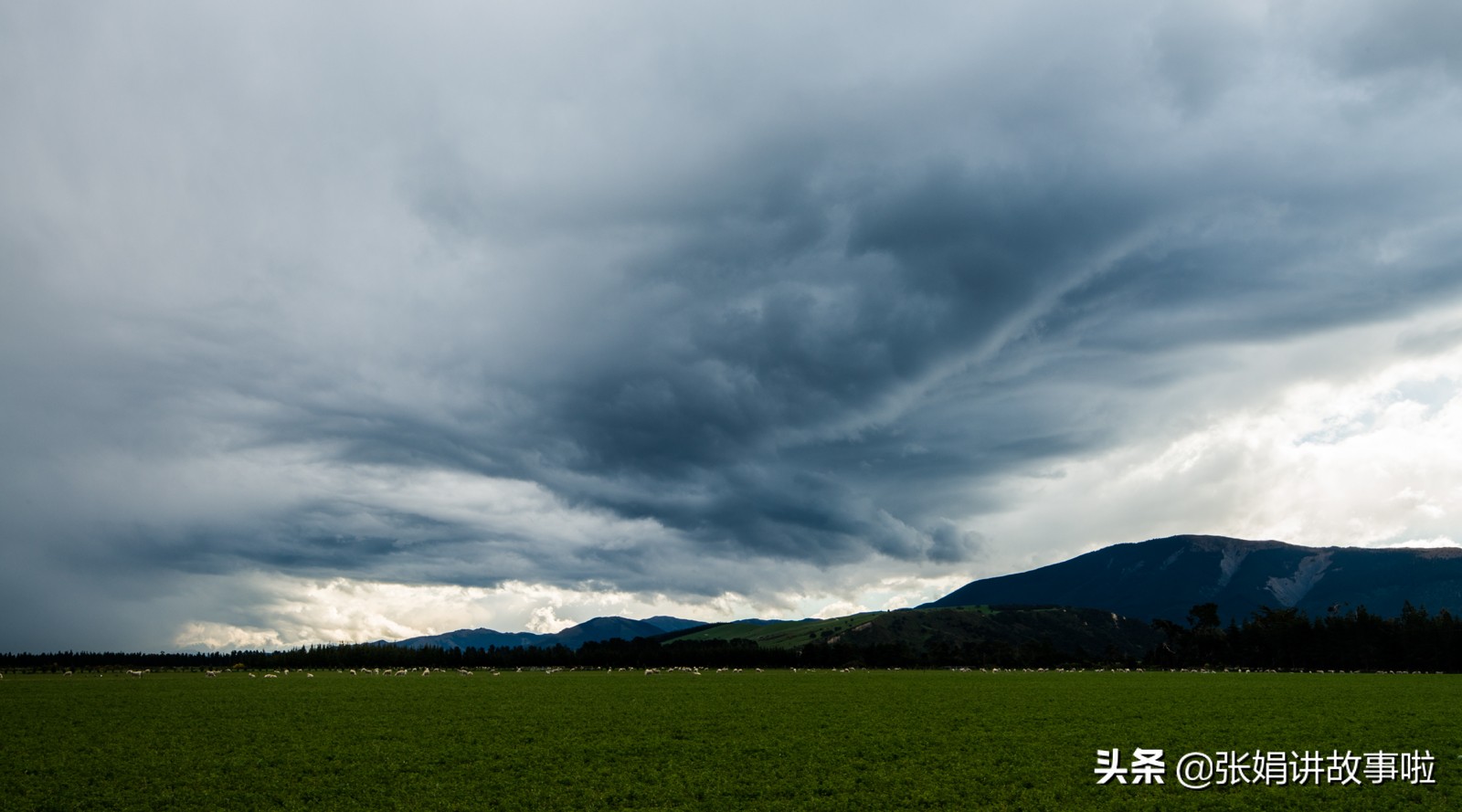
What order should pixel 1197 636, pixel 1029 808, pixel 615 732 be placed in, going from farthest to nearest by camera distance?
pixel 1197 636 < pixel 615 732 < pixel 1029 808

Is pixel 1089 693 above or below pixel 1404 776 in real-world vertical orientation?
below

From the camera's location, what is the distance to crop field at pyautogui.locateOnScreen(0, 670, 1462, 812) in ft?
90.5

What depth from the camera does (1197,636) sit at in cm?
19012

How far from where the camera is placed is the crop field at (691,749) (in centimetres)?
2758

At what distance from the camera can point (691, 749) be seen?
123 ft

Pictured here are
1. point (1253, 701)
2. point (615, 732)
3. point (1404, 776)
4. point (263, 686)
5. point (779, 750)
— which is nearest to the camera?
point (1404, 776)

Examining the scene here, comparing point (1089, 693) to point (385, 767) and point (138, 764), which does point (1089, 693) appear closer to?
point (385, 767)

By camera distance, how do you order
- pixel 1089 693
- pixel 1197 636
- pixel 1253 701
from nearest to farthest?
pixel 1253 701, pixel 1089 693, pixel 1197 636

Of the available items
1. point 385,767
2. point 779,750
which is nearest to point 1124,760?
point 779,750

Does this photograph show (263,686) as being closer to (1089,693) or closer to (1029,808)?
(1089,693)

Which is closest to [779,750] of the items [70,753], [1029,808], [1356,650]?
[1029,808]

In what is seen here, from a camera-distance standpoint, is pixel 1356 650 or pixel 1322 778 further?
pixel 1356 650

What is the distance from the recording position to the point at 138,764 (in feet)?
113

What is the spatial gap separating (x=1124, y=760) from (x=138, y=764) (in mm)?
40563
